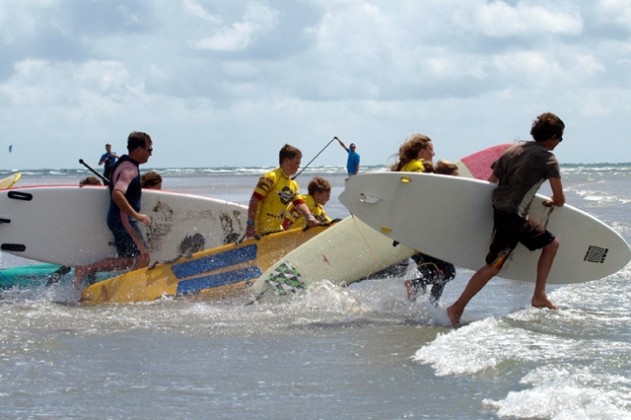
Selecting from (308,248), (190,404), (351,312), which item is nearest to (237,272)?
(308,248)

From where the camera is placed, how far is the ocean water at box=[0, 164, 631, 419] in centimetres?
471

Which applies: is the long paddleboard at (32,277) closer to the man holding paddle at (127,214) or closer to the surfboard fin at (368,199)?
the man holding paddle at (127,214)

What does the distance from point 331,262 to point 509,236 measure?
180cm

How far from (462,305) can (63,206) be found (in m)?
4.25

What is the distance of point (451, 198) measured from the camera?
7.31m

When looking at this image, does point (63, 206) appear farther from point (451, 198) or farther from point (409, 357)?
point (409, 357)

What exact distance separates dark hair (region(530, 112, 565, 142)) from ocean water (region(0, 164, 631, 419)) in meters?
1.20

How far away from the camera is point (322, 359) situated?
5.84 m

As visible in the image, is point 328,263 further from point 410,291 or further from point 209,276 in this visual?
point 209,276

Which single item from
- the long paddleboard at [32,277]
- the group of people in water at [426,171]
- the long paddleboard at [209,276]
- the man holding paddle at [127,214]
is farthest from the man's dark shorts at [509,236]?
the long paddleboard at [32,277]

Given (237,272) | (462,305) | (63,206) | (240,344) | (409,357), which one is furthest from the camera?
(63,206)

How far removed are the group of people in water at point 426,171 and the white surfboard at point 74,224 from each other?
0.43 metres

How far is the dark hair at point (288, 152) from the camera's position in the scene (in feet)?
28.2

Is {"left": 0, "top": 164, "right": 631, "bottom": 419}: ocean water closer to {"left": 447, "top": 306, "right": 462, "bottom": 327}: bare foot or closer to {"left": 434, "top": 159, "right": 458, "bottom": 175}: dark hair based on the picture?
{"left": 447, "top": 306, "right": 462, "bottom": 327}: bare foot
